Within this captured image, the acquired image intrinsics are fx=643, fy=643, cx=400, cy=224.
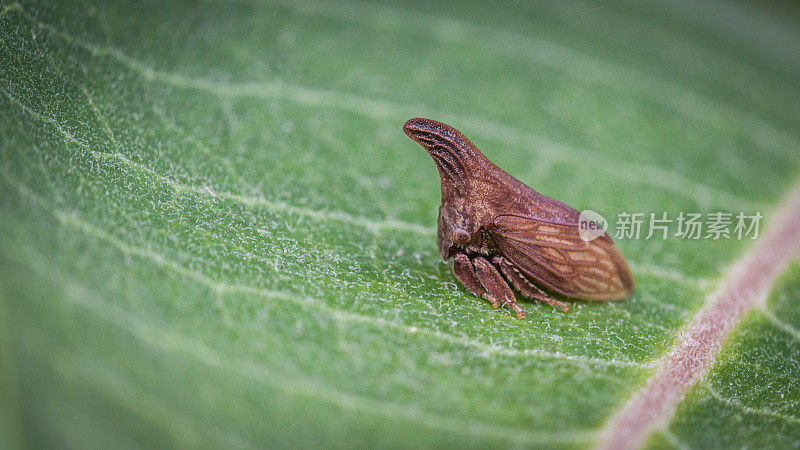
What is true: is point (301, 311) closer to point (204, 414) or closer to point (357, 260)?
point (357, 260)

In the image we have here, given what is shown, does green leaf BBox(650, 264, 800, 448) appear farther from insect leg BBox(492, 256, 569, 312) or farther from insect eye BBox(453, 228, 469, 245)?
insect eye BBox(453, 228, 469, 245)

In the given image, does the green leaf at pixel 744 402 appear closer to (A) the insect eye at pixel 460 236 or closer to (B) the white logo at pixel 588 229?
(B) the white logo at pixel 588 229

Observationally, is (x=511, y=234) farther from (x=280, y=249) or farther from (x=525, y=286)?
(x=280, y=249)

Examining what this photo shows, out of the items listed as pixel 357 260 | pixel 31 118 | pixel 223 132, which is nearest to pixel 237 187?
pixel 223 132

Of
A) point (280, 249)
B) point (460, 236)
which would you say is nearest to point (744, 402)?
point (460, 236)

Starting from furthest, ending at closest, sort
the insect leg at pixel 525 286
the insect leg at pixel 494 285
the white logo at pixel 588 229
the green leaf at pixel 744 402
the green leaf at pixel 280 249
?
the white logo at pixel 588 229 < the insect leg at pixel 525 286 < the insect leg at pixel 494 285 < the green leaf at pixel 744 402 < the green leaf at pixel 280 249

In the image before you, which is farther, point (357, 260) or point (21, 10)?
point (357, 260)

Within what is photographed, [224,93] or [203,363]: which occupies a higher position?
[224,93]

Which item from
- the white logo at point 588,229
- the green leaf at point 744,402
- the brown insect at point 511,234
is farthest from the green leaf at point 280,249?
the white logo at point 588,229
